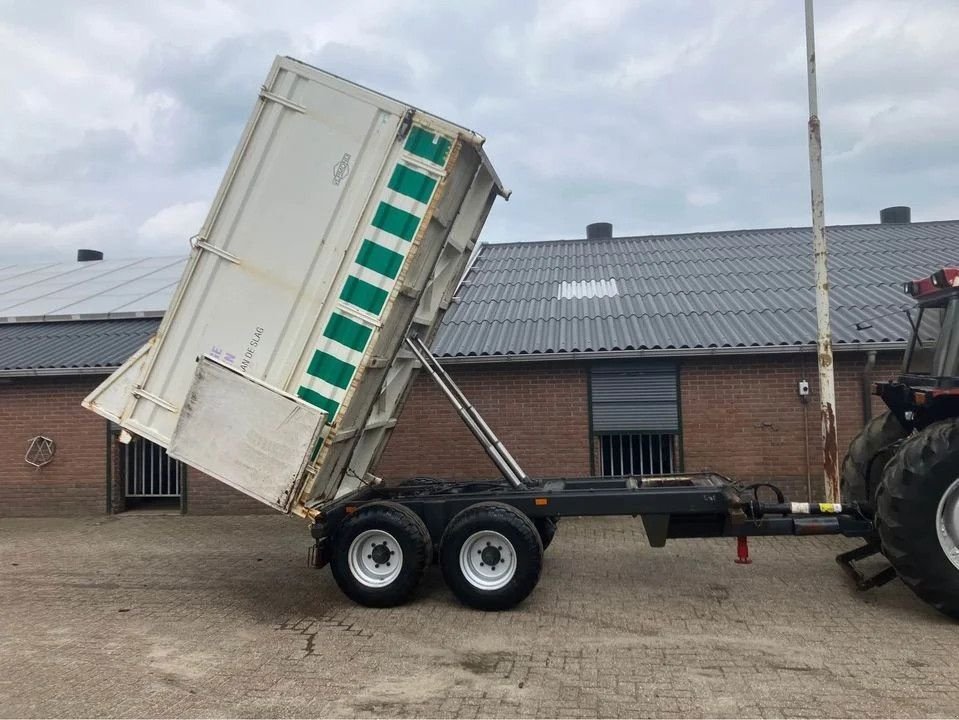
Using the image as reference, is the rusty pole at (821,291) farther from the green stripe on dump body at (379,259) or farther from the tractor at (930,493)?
the green stripe on dump body at (379,259)

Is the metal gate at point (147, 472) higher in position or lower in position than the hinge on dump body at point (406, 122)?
lower

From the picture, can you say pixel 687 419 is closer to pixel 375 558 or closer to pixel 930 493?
Answer: pixel 930 493

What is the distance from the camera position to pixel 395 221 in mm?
5832

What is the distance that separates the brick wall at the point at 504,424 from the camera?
1064 centimetres

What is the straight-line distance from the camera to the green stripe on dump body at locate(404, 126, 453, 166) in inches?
228

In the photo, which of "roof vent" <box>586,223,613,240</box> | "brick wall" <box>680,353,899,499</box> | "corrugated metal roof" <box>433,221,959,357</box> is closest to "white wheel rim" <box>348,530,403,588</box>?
"corrugated metal roof" <box>433,221,959,357</box>

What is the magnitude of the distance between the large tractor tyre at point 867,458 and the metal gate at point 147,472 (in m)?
10.1

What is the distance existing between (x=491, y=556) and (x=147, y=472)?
26.4 feet

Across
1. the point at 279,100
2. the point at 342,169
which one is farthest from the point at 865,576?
the point at 279,100

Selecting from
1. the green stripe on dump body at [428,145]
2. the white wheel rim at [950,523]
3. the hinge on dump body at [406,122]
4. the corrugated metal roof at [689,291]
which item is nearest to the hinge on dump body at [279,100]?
the hinge on dump body at [406,122]

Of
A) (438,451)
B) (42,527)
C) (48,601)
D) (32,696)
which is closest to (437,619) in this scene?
→ (32,696)

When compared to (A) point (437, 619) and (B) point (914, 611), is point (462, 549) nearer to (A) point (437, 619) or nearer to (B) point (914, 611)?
(A) point (437, 619)

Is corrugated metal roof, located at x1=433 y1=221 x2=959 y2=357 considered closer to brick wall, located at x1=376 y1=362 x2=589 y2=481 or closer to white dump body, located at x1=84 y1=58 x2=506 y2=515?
brick wall, located at x1=376 y1=362 x2=589 y2=481

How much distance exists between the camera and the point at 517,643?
17.8 feet
